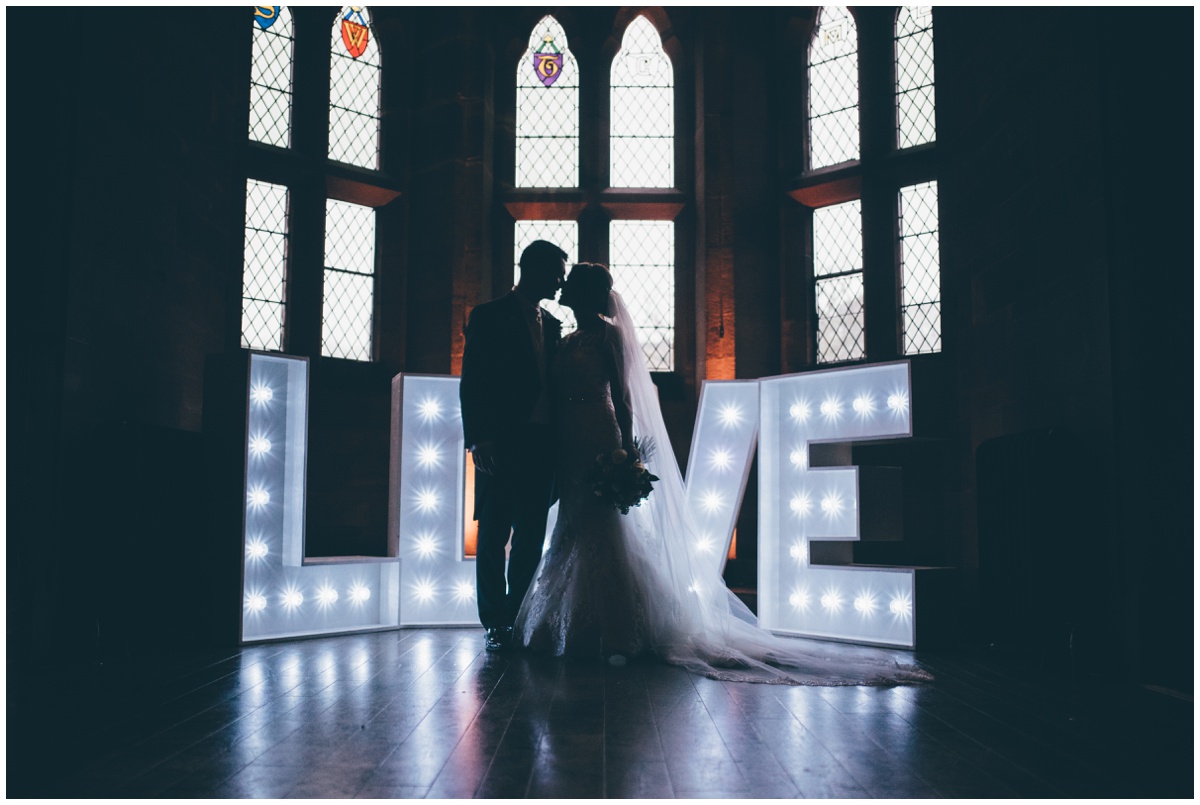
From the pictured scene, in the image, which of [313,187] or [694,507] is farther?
[313,187]

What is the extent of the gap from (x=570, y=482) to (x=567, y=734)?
6.69 feet

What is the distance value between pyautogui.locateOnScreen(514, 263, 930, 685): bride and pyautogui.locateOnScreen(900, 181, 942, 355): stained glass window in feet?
12.6

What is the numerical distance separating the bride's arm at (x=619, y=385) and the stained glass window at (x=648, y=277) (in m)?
3.96

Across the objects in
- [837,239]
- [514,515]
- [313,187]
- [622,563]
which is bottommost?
[622,563]

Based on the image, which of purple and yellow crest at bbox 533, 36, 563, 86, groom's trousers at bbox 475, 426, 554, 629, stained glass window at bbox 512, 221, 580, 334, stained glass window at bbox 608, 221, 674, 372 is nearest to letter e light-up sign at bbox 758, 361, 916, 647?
groom's trousers at bbox 475, 426, 554, 629

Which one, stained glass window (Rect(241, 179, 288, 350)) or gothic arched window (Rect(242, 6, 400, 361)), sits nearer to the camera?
stained glass window (Rect(241, 179, 288, 350))

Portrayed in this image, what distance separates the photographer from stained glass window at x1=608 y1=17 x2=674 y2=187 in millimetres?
9039

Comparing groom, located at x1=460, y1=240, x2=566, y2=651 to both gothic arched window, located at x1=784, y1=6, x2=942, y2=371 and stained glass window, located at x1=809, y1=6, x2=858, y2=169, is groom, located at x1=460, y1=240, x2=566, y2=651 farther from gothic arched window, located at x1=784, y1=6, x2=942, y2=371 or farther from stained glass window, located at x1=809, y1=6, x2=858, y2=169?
stained glass window, located at x1=809, y1=6, x2=858, y2=169

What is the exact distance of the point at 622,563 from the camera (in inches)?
175

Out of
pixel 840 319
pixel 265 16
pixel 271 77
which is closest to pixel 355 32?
pixel 265 16

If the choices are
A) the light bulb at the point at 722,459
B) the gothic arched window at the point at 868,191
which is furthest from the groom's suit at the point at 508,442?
the gothic arched window at the point at 868,191

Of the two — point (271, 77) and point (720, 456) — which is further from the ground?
point (271, 77)

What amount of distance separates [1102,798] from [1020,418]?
3165mm

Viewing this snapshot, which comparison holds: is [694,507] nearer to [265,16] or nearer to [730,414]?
[730,414]
